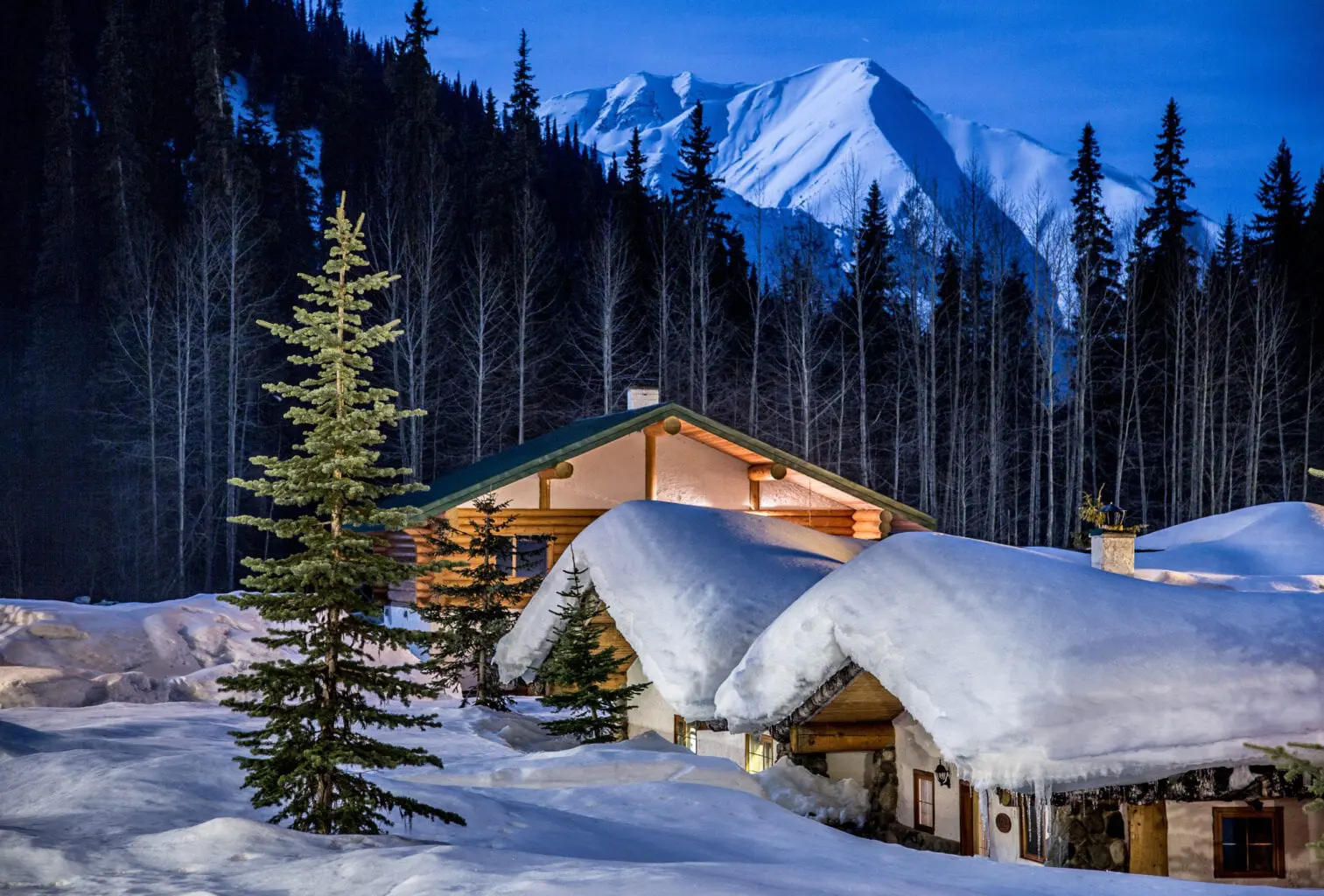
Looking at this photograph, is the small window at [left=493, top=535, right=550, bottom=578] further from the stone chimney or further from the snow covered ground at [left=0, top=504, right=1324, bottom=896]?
the stone chimney

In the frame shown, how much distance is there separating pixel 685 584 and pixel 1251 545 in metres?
13.5

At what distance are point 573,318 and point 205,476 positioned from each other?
834 inches

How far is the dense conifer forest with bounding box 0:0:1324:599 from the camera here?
1608 inches

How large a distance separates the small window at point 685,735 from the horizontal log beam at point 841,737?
4.62 meters

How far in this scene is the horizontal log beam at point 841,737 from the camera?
41.7ft

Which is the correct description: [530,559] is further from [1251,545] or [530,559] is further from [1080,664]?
[1080,664]

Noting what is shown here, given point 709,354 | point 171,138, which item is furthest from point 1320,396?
point 171,138

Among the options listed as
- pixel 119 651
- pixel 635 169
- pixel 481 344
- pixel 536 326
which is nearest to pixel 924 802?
pixel 119 651

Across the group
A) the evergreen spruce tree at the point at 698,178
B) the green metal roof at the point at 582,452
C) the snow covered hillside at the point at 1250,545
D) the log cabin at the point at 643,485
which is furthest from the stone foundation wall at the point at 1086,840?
the evergreen spruce tree at the point at 698,178

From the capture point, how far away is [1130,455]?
5009 centimetres

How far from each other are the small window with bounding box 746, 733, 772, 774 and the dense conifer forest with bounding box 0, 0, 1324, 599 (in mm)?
23555

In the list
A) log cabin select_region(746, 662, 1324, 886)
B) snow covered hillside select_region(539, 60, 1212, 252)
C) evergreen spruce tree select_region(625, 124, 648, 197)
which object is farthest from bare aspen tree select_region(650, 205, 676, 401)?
snow covered hillside select_region(539, 60, 1212, 252)

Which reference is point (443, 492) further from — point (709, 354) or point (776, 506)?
point (709, 354)

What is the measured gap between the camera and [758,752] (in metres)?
16.1
